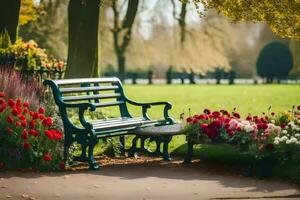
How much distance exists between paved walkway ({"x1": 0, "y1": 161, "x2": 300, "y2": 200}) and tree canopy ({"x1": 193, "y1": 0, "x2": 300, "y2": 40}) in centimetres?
513

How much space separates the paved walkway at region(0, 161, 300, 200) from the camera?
7.12m

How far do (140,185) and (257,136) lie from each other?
73.6 inches

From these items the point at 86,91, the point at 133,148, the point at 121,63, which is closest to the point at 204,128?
the point at 133,148

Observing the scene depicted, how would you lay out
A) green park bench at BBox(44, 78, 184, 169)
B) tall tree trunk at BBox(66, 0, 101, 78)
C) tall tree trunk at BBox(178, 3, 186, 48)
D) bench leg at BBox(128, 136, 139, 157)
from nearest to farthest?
green park bench at BBox(44, 78, 184, 169) → bench leg at BBox(128, 136, 139, 157) → tall tree trunk at BBox(66, 0, 101, 78) → tall tree trunk at BBox(178, 3, 186, 48)

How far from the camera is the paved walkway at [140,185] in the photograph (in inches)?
280

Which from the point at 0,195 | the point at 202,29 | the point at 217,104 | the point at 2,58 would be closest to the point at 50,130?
the point at 0,195

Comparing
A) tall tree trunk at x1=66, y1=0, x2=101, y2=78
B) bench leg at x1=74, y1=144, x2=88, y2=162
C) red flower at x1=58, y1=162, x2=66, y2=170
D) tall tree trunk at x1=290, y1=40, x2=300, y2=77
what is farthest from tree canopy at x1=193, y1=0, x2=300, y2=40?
tall tree trunk at x1=290, y1=40, x2=300, y2=77

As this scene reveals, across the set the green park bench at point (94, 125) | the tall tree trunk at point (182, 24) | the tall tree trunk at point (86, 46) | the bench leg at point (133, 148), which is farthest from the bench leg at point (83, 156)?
the tall tree trunk at point (182, 24)

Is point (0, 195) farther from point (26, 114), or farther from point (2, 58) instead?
point (2, 58)

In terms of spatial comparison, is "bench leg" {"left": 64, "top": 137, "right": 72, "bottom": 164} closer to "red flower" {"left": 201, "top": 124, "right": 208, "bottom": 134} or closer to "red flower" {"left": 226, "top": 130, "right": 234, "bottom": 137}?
"red flower" {"left": 201, "top": 124, "right": 208, "bottom": 134}

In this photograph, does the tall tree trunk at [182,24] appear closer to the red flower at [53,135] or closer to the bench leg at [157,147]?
the bench leg at [157,147]

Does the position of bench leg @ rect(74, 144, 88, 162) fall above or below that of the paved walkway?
above

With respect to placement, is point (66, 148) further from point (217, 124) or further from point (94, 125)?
point (217, 124)

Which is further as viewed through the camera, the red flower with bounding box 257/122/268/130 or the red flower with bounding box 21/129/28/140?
the red flower with bounding box 257/122/268/130
